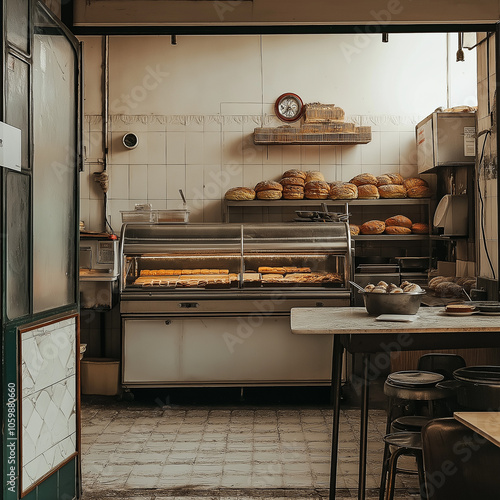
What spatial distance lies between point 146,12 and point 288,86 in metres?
2.77

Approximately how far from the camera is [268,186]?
19.8ft

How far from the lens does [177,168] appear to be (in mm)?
6434

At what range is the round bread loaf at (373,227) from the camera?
601 centimetres

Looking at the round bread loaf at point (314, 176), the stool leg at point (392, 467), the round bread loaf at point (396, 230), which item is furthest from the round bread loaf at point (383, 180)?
the stool leg at point (392, 467)

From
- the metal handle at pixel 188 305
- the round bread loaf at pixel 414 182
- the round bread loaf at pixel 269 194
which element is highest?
the round bread loaf at pixel 414 182

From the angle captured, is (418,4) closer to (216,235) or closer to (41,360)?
(216,235)

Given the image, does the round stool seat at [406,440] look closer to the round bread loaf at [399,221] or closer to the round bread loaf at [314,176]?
the round bread loaf at [399,221]

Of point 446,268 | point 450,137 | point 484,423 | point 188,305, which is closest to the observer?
point 484,423

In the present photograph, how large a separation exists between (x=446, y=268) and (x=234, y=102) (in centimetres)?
266

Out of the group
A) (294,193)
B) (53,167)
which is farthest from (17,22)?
(294,193)

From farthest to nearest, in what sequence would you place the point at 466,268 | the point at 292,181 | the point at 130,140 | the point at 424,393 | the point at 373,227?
the point at 130,140
the point at 292,181
the point at 373,227
the point at 466,268
the point at 424,393

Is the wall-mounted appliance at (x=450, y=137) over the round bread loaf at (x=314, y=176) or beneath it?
over

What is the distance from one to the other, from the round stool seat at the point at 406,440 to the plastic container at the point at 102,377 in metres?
3.31

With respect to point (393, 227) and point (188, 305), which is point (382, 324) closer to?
point (188, 305)
